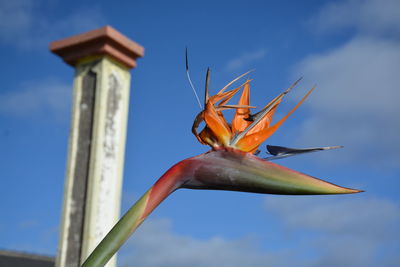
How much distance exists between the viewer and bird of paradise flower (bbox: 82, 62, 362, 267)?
426mm

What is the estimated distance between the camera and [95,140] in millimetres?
1747

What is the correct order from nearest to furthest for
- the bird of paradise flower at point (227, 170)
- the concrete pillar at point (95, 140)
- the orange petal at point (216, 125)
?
the bird of paradise flower at point (227, 170) → the orange petal at point (216, 125) → the concrete pillar at point (95, 140)

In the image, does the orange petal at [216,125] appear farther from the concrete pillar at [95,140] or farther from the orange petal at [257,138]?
the concrete pillar at [95,140]

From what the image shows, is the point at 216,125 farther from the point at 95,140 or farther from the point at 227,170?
the point at 95,140

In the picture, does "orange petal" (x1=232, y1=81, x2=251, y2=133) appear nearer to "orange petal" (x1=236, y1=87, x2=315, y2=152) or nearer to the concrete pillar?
"orange petal" (x1=236, y1=87, x2=315, y2=152)

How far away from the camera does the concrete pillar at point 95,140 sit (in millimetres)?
1729

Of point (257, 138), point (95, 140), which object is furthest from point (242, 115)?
point (95, 140)

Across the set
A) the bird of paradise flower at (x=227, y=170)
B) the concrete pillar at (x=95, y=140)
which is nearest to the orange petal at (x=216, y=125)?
the bird of paradise flower at (x=227, y=170)

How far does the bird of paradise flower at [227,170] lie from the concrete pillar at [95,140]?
3.85 ft

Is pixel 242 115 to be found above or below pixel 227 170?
above

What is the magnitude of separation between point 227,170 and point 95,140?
4.30 feet

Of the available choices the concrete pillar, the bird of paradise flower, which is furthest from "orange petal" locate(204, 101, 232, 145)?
the concrete pillar

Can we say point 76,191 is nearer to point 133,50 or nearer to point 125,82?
point 125,82

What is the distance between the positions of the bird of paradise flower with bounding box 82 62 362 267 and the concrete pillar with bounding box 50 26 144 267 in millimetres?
1173
